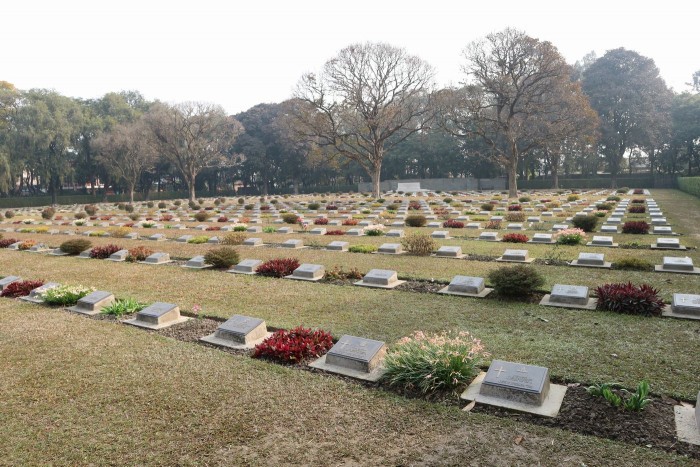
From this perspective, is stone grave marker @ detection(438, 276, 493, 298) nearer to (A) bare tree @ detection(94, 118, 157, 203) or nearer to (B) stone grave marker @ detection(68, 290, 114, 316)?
(B) stone grave marker @ detection(68, 290, 114, 316)

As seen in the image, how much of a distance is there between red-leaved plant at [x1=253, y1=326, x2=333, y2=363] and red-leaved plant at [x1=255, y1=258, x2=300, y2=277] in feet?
14.1

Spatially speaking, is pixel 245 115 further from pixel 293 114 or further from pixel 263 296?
pixel 263 296

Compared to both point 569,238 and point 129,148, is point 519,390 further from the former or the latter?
point 129,148

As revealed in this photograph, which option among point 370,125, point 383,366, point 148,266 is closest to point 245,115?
point 370,125

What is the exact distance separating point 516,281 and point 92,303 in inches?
275

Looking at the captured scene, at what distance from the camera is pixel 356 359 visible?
498cm

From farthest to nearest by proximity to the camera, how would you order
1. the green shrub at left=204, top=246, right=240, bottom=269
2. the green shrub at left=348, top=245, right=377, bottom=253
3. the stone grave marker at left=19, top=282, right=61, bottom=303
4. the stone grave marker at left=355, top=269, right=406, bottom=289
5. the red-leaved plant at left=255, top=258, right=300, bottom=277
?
the green shrub at left=348, top=245, right=377, bottom=253
the green shrub at left=204, top=246, right=240, bottom=269
the red-leaved plant at left=255, top=258, right=300, bottom=277
the stone grave marker at left=355, top=269, right=406, bottom=289
the stone grave marker at left=19, top=282, right=61, bottom=303

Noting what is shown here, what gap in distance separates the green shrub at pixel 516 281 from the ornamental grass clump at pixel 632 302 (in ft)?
3.31

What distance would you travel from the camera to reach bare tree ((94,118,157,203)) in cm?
4394

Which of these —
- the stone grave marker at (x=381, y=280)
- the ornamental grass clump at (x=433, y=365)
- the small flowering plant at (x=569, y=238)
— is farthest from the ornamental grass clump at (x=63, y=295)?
the small flowering plant at (x=569, y=238)

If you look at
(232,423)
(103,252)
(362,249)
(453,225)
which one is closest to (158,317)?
(232,423)

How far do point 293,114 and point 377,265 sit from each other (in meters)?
26.8

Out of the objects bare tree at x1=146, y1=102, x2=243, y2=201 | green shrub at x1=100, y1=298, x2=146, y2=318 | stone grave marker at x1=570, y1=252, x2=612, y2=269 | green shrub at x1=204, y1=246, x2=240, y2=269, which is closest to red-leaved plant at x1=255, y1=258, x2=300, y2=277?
green shrub at x1=204, y1=246, x2=240, y2=269

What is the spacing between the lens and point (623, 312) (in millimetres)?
6734
